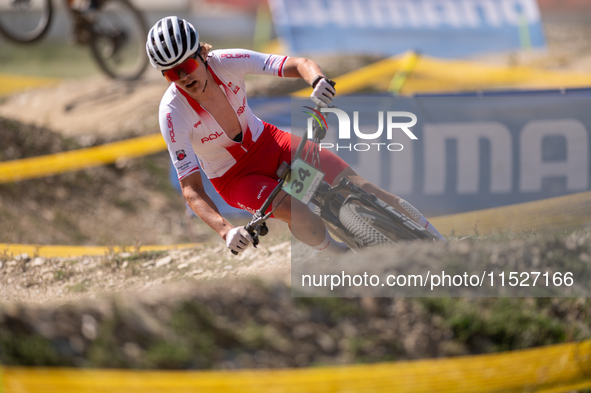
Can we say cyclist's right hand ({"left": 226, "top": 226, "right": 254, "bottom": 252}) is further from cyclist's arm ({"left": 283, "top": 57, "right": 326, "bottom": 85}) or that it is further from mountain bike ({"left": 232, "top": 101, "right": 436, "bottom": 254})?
cyclist's arm ({"left": 283, "top": 57, "right": 326, "bottom": 85})

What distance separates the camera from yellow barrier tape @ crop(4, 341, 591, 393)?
275cm

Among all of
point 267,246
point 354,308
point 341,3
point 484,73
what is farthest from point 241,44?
point 354,308

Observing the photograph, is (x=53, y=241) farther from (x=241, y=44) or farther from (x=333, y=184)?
(x=241, y=44)

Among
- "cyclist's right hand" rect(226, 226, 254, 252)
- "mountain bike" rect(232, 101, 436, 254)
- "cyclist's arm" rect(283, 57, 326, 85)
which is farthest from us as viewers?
"cyclist's arm" rect(283, 57, 326, 85)

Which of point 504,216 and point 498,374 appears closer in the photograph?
point 498,374

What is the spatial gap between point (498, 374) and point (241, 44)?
60.3 ft

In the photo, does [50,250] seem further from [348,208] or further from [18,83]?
[18,83]

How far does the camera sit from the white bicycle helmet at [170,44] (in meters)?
3.55

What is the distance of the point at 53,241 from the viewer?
7.17 meters

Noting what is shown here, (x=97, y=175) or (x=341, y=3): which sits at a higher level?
(x=341, y=3)

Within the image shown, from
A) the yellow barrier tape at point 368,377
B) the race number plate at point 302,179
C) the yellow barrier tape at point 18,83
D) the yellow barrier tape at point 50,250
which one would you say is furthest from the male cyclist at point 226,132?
the yellow barrier tape at point 18,83

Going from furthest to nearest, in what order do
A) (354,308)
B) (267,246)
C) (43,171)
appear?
(43,171) → (267,246) → (354,308)

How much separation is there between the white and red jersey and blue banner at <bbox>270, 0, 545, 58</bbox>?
10.2 meters

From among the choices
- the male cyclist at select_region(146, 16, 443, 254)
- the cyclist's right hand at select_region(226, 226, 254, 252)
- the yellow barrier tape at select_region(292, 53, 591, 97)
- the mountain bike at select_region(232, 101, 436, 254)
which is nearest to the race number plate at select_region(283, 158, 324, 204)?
the mountain bike at select_region(232, 101, 436, 254)
